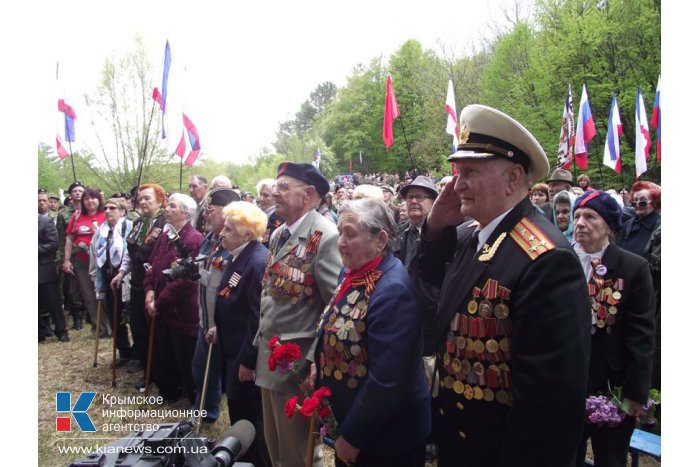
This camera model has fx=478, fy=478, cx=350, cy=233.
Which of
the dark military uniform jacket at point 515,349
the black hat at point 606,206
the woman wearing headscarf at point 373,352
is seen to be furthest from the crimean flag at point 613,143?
the dark military uniform jacket at point 515,349

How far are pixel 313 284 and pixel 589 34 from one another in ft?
45.2

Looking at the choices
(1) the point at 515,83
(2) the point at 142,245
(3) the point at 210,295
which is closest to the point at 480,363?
(3) the point at 210,295

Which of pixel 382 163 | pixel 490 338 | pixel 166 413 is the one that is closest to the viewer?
pixel 490 338

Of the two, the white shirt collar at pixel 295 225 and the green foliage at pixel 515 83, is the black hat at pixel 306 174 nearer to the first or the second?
the white shirt collar at pixel 295 225

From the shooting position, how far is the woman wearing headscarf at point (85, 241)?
285 inches

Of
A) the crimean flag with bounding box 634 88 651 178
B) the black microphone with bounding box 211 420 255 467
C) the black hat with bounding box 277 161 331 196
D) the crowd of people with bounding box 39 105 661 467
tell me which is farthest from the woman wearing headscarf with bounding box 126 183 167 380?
the crimean flag with bounding box 634 88 651 178

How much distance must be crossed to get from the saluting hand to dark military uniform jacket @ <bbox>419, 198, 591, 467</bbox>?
0.19 meters

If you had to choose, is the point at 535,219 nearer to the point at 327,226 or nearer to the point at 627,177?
the point at 327,226

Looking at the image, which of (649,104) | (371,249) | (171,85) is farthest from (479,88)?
(371,249)

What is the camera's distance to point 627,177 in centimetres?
1594

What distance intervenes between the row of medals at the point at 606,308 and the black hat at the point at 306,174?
1.92m

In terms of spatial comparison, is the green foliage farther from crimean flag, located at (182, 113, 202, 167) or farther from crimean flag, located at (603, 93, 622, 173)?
crimean flag, located at (182, 113, 202, 167)

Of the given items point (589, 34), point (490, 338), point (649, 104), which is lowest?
point (490, 338)

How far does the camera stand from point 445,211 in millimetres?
2088
